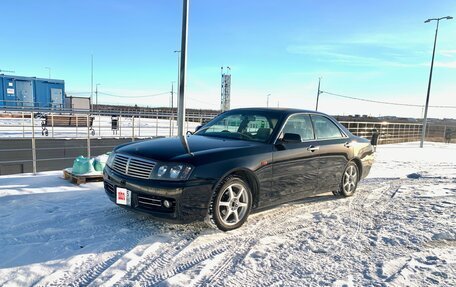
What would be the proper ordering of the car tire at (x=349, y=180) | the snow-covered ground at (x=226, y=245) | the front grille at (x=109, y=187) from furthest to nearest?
the car tire at (x=349, y=180), the front grille at (x=109, y=187), the snow-covered ground at (x=226, y=245)

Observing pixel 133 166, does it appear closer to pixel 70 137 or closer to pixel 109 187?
pixel 109 187

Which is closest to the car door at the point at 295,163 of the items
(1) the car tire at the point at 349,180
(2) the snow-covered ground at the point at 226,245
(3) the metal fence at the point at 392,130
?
(2) the snow-covered ground at the point at 226,245

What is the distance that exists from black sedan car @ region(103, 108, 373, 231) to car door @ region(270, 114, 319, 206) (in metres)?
0.01

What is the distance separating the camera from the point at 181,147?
3955 mm

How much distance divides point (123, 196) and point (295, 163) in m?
2.28

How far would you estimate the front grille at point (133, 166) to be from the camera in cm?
360

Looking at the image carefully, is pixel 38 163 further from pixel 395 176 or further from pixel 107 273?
pixel 395 176

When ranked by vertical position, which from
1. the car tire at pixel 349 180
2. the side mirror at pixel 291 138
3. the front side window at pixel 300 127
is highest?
the front side window at pixel 300 127

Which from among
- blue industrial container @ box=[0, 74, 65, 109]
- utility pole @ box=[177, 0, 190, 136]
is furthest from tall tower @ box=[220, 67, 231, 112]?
utility pole @ box=[177, 0, 190, 136]

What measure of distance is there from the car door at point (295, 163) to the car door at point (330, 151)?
5.9 inches

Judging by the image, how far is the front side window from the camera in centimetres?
464

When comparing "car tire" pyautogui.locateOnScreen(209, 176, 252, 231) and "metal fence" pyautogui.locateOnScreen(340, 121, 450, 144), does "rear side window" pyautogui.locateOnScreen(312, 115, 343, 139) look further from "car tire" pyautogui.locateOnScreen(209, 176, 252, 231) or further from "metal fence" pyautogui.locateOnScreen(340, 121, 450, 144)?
"metal fence" pyautogui.locateOnScreen(340, 121, 450, 144)

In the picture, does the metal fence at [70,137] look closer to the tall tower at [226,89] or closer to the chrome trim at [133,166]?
the chrome trim at [133,166]

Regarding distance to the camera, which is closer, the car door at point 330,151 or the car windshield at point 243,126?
→ the car windshield at point 243,126
